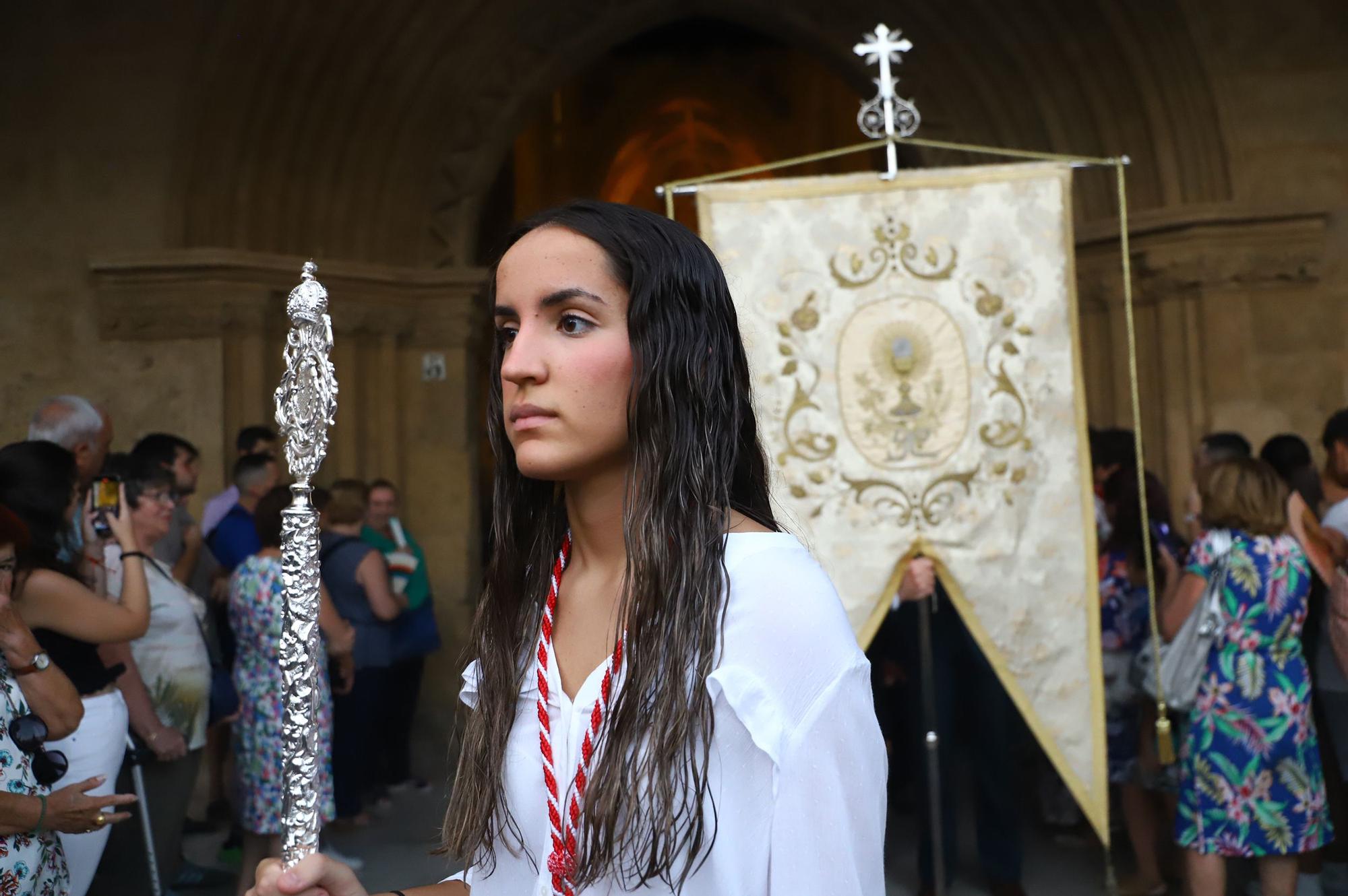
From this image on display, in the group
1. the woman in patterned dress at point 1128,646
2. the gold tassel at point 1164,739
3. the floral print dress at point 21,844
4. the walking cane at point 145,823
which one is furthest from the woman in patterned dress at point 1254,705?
the floral print dress at point 21,844

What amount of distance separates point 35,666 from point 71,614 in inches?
14.9

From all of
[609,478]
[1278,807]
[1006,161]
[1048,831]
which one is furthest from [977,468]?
[1006,161]

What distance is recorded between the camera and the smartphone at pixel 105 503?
12.1 ft

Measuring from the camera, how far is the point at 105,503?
12.1 feet

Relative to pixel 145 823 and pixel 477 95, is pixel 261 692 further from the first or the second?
pixel 477 95


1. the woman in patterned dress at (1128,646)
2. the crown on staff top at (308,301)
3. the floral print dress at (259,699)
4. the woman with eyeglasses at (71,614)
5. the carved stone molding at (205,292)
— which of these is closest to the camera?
the crown on staff top at (308,301)

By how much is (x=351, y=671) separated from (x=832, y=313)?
7.37 feet

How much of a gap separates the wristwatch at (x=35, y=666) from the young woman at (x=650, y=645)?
1731 mm

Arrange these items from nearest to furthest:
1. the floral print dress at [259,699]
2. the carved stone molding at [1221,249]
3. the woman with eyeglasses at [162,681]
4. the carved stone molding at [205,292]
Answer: the woman with eyeglasses at [162,681] → the floral print dress at [259,699] → the carved stone molding at [1221,249] → the carved stone molding at [205,292]

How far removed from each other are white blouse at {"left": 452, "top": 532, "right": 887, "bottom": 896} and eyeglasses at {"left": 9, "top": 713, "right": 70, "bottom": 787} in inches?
72.1

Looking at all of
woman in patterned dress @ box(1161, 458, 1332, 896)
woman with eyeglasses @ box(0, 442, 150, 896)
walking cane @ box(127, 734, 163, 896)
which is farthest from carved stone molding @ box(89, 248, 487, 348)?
woman in patterned dress @ box(1161, 458, 1332, 896)

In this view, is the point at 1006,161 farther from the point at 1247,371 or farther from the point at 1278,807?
the point at 1278,807

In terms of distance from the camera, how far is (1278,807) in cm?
397

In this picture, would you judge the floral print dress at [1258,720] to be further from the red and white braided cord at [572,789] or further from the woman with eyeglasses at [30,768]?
the red and white braided cord at [572,789]
